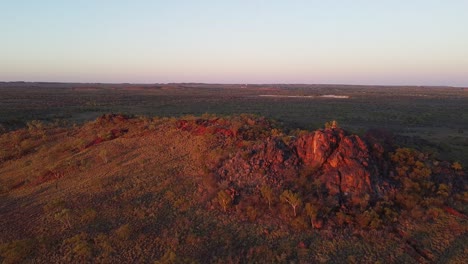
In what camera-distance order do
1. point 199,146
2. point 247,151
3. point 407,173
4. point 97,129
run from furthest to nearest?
point 97,129 → point 199,146 → point 247,151 → point 407,173


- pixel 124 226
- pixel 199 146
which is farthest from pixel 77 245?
pixel 199 146

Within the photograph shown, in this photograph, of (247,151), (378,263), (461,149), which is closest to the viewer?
(378,263)

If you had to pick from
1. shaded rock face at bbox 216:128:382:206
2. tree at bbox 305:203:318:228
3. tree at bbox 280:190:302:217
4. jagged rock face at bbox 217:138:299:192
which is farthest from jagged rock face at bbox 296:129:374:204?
tree at bbox 280:190:302:217

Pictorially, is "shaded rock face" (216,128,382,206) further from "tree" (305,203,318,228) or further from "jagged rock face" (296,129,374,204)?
"tree" (305,203,318,228)

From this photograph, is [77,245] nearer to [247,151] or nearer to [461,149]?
[247,151]

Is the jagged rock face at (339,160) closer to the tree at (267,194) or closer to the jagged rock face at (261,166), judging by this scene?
the jagged rock face at (261,166)

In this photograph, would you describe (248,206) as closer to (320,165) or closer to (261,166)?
(261,166)

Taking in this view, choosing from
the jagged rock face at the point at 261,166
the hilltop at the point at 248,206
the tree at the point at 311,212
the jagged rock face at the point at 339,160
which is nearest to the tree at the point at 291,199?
the hilltop at the point at 248,206

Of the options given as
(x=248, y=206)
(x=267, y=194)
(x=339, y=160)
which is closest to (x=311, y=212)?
(x=267, y=194)
